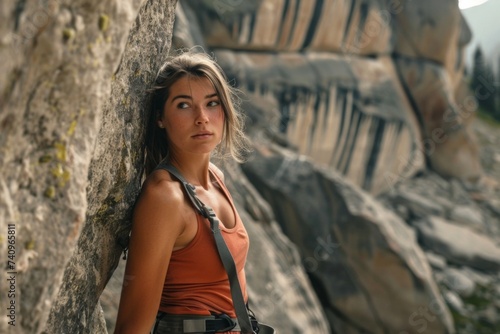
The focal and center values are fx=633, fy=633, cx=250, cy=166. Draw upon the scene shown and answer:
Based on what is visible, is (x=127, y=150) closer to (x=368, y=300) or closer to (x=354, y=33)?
(x=368, y=300)

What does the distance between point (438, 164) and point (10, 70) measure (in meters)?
16.7

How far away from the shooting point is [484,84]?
28.3 meters

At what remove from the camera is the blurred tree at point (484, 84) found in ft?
95.6

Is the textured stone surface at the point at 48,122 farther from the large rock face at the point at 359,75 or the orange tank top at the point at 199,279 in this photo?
the large rock face at the point at 359,75

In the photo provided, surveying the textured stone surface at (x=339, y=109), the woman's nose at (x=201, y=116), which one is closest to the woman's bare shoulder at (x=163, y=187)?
the woman's nose at (x=201, y=116)

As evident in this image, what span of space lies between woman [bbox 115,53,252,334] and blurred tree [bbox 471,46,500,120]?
27.7m

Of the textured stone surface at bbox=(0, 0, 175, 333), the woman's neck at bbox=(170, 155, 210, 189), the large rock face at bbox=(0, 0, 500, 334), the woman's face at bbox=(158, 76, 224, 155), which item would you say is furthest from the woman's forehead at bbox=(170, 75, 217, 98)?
the textured stone surface at bbox=(0, 0, 175, 333)

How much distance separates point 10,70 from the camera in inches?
60.1

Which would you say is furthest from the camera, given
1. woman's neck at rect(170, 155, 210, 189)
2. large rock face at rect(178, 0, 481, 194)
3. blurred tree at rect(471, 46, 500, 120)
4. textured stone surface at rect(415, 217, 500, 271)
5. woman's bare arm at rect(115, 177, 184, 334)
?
blurred tree at rect(471, 46, 500, 120)

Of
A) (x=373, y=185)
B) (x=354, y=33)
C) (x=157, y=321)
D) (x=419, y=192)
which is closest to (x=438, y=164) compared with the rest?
(x=419, y=192)

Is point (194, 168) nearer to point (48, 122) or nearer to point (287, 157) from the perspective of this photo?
point (48, 122)

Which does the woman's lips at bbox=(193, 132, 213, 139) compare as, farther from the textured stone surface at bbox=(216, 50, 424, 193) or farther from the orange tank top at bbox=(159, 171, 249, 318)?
the textured stone surface at bbox=(216, 50, 424, 193)

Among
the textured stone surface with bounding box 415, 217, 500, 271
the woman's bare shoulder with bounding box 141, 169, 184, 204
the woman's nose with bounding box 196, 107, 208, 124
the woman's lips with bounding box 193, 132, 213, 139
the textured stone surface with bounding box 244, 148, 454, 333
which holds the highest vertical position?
the woman's nose with bounding box 196, 107, 208, 124

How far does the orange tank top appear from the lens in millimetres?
2465
